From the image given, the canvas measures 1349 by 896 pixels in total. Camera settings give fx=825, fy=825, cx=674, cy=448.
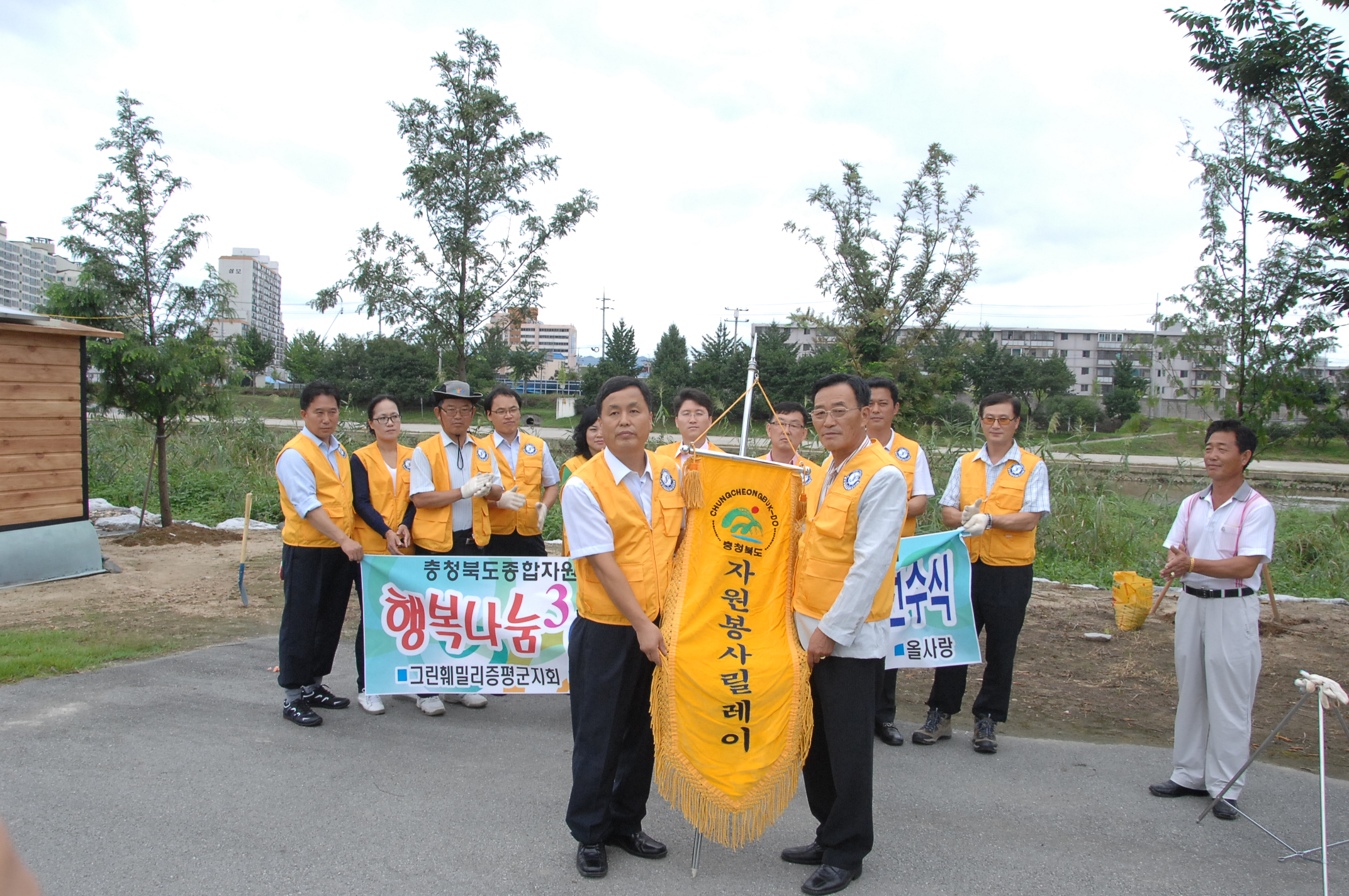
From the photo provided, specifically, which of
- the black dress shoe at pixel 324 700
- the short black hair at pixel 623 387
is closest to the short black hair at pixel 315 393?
the black dress shoe at pixel 324 700

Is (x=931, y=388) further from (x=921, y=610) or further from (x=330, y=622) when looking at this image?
(x=330, y=622)

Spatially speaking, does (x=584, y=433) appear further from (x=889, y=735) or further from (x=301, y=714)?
(x=889, y=735)

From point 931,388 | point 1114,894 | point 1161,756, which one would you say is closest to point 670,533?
point 1114,894

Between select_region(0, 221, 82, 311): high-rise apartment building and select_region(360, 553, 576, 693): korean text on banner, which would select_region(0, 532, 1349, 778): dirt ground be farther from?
select_region(0, 221, 82, 311): high-rise apartment building

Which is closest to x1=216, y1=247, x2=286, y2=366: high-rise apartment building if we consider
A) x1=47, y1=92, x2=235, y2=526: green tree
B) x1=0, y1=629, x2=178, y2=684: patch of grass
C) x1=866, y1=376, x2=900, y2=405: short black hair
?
x1=47, y1=92, x2=235, y2=526: green tree

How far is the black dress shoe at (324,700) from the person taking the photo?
479cm

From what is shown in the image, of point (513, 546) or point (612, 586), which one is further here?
point (513, 546)

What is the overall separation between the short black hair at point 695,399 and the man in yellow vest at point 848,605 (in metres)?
2.10

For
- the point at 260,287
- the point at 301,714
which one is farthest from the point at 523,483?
the point at 260,287

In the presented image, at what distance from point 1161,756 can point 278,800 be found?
4.39 m

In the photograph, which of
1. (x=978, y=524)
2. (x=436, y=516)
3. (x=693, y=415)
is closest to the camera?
(x=978, y=524)

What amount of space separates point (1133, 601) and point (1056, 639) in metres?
2.06

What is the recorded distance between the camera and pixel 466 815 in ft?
11.5

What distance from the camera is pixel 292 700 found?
15.1ft
